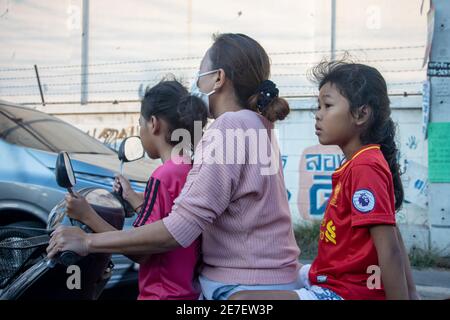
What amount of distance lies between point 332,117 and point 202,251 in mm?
651

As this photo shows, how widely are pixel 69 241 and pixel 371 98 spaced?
112 cm

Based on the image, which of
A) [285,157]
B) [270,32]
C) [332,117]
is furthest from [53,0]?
[332,117]

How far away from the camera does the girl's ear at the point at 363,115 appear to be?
1.84 meters

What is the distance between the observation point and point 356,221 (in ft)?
5.33

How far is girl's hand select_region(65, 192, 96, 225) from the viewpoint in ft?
5.72

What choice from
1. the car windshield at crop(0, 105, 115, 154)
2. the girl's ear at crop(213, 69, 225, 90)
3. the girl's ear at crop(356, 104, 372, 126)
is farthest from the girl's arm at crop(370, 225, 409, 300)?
the car windshield at crop(0, 105, 115, 154)

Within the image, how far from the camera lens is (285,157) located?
7539 millimetres

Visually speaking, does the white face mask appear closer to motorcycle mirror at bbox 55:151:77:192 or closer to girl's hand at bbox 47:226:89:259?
motorcycle mirror at bbox 55:151:77:192

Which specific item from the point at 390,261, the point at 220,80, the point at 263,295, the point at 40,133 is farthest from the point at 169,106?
the point at 40,133

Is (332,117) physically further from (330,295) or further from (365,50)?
(365,50)

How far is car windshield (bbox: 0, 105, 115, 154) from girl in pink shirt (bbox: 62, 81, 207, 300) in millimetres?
2561

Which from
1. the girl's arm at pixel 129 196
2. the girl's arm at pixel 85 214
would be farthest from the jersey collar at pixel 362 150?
the girl's arm at pixel 129 196

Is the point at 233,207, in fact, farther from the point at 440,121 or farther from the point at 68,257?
the point at 440,121
